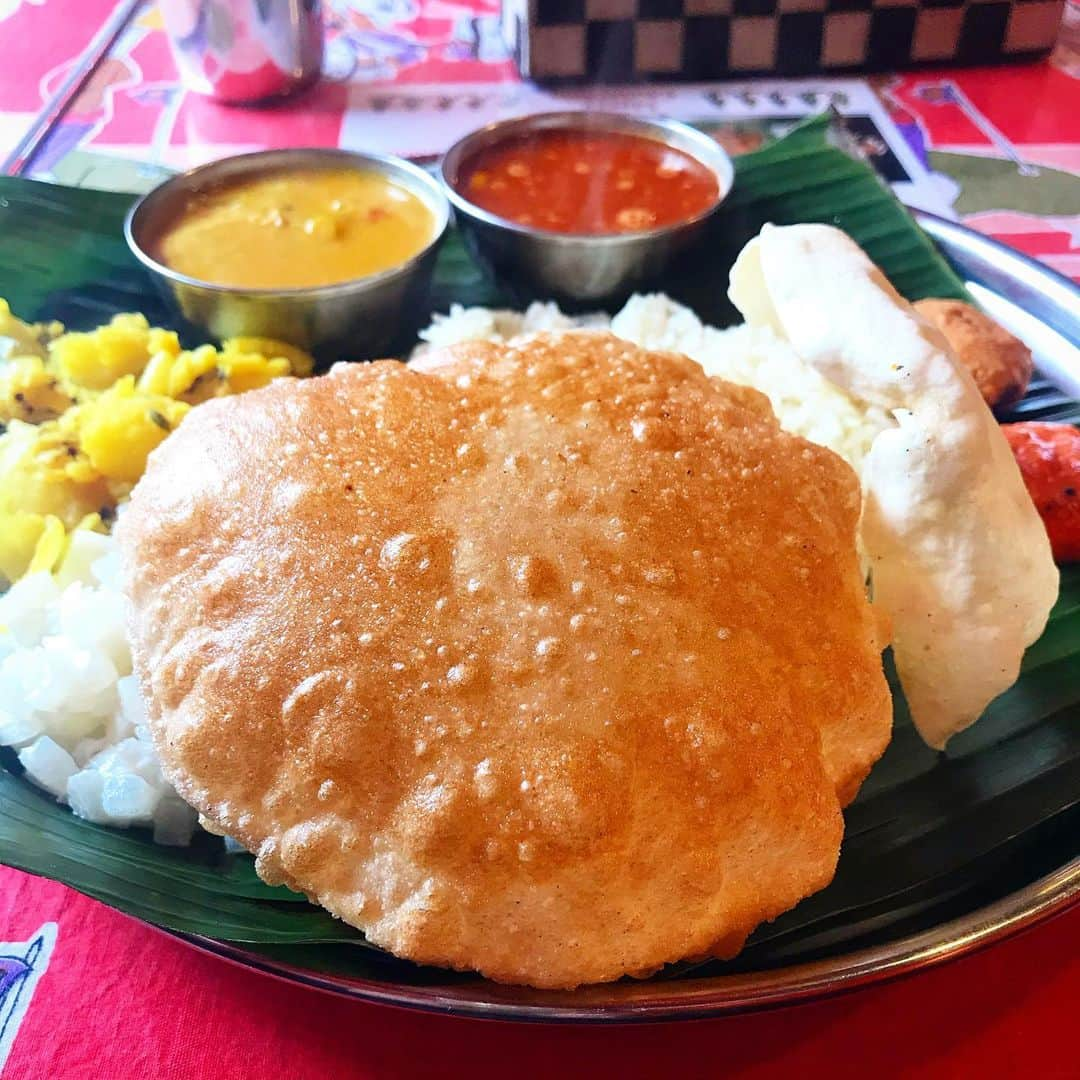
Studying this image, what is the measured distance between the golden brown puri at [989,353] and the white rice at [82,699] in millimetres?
2033

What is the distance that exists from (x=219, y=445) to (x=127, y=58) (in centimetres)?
430

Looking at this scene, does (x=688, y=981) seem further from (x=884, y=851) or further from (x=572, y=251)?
(x=572, y=251)

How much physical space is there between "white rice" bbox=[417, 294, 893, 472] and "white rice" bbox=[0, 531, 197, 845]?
106 centimetres

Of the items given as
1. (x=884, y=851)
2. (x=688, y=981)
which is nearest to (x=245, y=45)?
(x=884, y=851)

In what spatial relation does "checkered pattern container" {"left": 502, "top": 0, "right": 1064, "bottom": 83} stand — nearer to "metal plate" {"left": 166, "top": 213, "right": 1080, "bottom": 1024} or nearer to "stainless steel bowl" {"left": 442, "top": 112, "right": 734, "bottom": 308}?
"stainless steel bowl" {"left": 442, "top": 112, "right": 734, "bottom": 308}

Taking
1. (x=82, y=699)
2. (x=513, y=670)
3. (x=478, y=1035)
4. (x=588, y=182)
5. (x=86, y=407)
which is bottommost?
(x=478, y=1035)

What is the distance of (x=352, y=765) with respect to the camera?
1.31 m

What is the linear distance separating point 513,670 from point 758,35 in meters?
4.36

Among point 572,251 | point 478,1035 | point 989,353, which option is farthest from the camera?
point 572,251

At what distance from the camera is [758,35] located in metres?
4.66

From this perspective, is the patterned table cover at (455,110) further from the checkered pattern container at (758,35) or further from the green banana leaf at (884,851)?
the green banana leaf at (884,851)

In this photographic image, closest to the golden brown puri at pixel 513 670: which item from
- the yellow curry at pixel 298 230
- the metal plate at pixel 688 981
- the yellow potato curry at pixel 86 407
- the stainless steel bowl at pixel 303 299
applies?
the metal plate at pixel 688 981

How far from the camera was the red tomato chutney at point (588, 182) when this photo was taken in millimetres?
3027

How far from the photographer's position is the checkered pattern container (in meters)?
4.54
